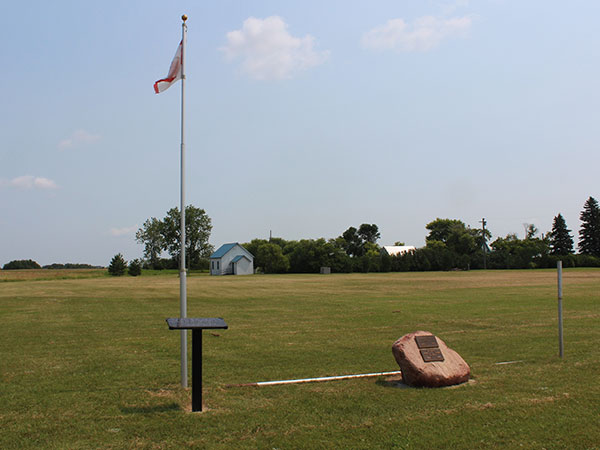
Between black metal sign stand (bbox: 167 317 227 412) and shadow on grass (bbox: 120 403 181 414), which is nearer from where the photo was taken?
black metal sign stand (bbox: 167 317 227 412)

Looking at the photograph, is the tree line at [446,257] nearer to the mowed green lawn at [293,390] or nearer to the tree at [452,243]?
the tree at [452,243]

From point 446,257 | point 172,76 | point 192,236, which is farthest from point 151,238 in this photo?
point 172,76

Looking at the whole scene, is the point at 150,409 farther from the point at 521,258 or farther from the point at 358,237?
the point at 358,237

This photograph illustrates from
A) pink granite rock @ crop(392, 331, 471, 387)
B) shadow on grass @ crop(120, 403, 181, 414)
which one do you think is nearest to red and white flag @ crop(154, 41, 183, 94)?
shadow on grass @ crop(120, 403, 181, 414)

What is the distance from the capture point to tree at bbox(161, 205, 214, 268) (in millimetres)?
106188

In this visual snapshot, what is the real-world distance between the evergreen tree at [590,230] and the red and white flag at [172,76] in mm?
114638

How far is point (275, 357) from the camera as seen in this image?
11.8 metres

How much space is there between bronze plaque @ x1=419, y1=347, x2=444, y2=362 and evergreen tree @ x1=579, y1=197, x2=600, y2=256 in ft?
369

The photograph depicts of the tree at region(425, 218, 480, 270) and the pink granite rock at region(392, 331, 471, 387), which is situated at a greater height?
the tree at region(425, 218, 480, 270)

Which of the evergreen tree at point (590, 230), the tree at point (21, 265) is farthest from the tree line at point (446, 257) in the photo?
the tree at point (21, 265)

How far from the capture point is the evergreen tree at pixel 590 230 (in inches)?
4193

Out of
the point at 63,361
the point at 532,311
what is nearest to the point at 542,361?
the point at 63,361

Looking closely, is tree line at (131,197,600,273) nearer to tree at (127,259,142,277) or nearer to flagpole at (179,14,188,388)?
tree at (127,259,142,277)

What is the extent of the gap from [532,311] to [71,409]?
1866cm
